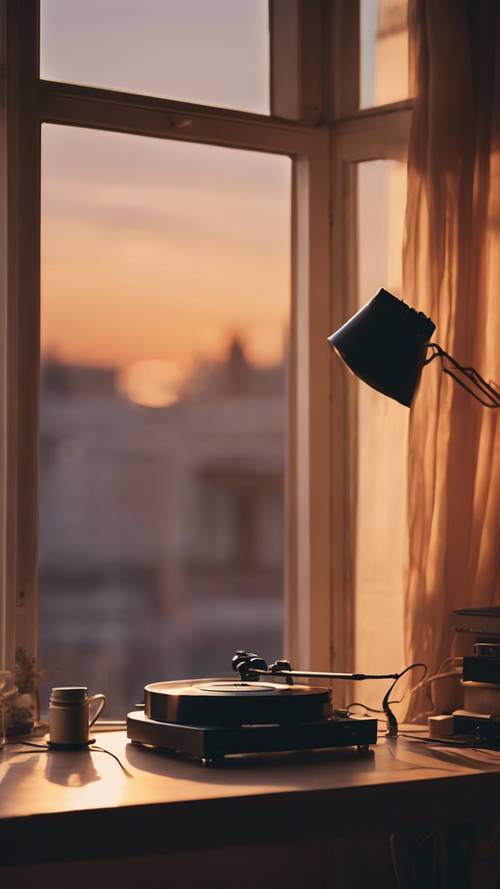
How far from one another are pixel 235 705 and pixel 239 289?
1.14 m

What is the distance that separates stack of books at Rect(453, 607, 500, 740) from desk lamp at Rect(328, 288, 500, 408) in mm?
457

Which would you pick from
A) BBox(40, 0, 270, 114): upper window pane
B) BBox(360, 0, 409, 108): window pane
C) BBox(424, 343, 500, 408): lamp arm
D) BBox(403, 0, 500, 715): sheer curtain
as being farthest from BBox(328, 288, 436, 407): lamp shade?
BBox(40, 0, 270, 114): upper window pane

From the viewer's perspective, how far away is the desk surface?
1567mm

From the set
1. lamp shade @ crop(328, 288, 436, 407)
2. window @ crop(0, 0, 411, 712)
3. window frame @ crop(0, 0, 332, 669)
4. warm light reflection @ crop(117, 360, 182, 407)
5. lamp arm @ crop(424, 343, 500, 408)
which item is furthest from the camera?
warm light reflection @ crop(117, 360, 182, 407)

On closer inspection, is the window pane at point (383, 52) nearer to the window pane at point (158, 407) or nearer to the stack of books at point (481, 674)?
the window pane at point (158, 407)

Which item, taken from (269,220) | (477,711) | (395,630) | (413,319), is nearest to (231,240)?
(269,220)

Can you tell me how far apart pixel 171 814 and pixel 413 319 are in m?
1.01

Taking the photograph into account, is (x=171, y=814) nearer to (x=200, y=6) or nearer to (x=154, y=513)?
(x=154, y=513)

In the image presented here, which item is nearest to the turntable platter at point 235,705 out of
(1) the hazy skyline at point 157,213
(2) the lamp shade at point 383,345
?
(2) the lamp shade at point 383,345

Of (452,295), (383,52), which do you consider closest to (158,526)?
(452,295)

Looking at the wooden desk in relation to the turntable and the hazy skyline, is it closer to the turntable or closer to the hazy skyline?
the turntable

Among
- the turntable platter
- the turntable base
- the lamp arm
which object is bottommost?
the turntable base

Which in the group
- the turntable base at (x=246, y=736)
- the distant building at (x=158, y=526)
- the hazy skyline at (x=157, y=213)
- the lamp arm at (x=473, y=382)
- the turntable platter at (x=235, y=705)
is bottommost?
the turntable base at (x=246, y=736)

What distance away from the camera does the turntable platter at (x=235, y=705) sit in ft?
6.38
